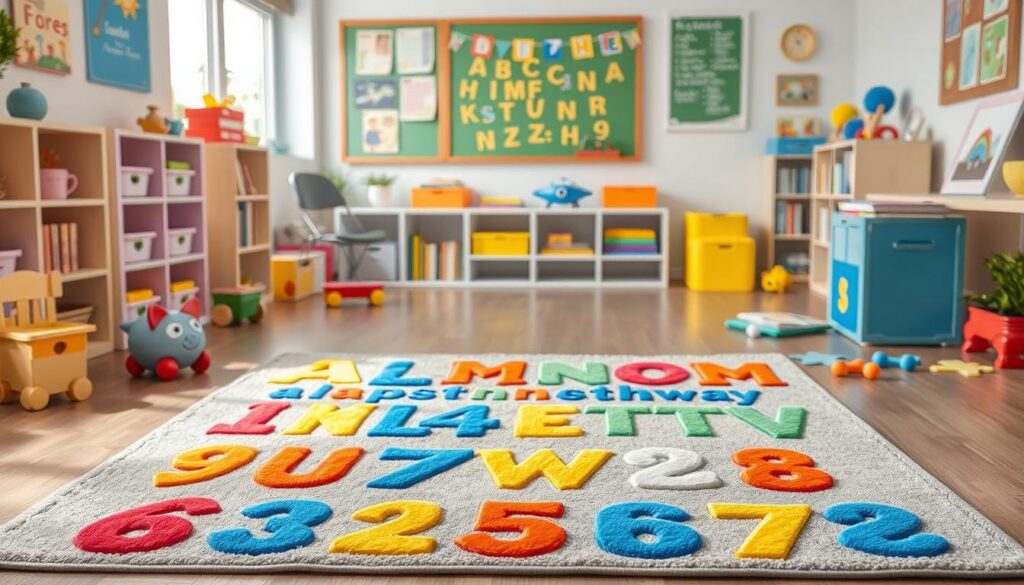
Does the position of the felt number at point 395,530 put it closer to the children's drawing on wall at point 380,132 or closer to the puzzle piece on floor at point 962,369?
the puzzle piece on floor at point 962,369

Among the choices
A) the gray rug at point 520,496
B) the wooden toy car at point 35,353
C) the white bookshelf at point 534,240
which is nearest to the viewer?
the gray rug at point 520,496

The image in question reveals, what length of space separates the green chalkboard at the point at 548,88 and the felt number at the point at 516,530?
5.15 meters

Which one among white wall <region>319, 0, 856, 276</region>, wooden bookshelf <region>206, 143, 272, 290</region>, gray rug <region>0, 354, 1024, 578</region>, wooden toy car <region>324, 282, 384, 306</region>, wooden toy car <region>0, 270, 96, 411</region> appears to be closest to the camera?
gray rug <region>0, 354, 1024, 578</region>

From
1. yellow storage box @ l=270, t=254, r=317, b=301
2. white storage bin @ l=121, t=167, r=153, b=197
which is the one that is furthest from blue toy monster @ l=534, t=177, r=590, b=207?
white storage bin @ l=121, t=167, r=153, b=197

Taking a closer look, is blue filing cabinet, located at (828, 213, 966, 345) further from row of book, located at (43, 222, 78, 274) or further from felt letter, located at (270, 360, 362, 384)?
row of book, located at (43, 222, 78, 274)

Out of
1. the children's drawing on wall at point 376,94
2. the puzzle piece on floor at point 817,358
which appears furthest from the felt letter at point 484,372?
the children's drawing on wall at point 376,94

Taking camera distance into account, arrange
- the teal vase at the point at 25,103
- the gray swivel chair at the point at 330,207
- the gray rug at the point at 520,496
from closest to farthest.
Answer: the gray rug at the point at 520,496, the teal vase at the point at 25,103, the gray swivel chair at the point at 330,207

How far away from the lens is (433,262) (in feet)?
22.0

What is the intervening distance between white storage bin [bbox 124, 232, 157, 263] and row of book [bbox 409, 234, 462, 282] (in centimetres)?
251

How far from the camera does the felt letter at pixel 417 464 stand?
2135 millimetres

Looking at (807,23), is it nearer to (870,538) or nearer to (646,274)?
(646,274)

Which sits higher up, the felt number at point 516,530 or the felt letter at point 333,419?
the felt letter at point 333,419

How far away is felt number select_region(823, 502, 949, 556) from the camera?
1753 mm

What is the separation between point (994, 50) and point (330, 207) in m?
3.95
